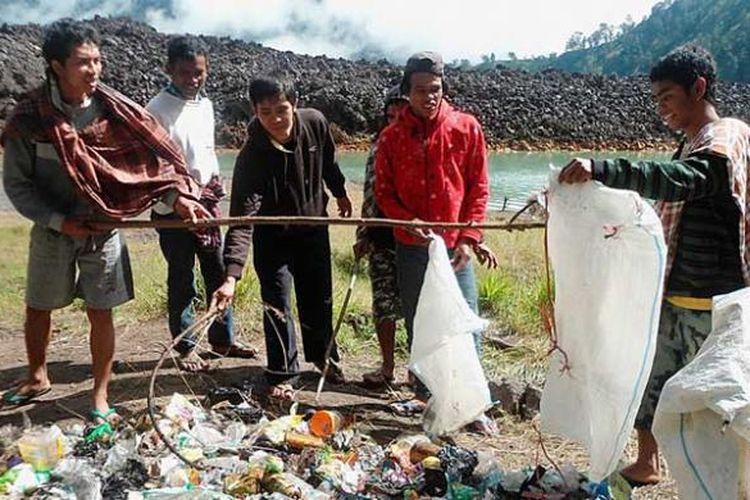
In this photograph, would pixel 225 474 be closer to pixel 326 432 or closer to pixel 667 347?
pixel 326 432

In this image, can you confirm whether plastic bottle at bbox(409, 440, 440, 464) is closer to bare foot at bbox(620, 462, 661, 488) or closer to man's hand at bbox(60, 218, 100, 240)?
bare foot at bbox(620, 462, 661, 488)

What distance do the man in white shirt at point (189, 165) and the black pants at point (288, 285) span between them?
38cm

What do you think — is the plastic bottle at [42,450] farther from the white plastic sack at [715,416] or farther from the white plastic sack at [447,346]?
the white plastic sack at [715,416]

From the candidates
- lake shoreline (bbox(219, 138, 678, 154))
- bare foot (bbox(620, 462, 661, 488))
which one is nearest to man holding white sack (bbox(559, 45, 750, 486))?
bare foot (bbox(620, 462, 661, 488))

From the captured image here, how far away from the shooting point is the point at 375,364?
3701 mm

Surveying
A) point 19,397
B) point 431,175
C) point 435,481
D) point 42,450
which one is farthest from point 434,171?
point 19,397

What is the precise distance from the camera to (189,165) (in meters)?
3.22

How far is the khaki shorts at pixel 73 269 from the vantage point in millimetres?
2582

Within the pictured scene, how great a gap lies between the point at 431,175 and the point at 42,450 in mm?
1608

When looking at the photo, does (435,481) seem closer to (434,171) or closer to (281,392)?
(281,392)

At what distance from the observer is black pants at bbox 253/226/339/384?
301 cm

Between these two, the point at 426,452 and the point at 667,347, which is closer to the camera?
the point at 667,347

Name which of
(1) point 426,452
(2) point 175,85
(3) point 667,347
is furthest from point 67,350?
(3) point 667,347

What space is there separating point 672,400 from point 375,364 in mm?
2302
